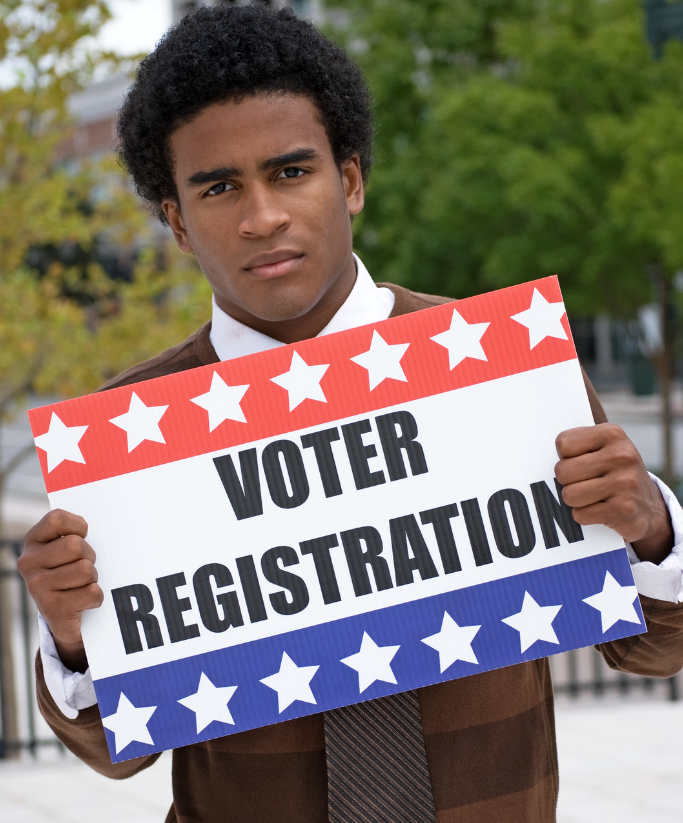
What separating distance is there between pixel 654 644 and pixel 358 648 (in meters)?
0.49

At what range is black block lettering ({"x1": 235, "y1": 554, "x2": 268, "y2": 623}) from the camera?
1.81 meters

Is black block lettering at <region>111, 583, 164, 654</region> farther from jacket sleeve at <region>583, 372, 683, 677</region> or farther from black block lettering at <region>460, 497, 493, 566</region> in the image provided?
jacket sleeve at <region>583, 372, 683, 677</region>

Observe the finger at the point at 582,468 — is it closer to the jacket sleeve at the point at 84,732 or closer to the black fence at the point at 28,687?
the jacket sleeve at the point at 84,732

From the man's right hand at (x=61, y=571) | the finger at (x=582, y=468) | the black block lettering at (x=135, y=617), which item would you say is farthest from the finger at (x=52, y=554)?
the finger at (x=582, y=468)

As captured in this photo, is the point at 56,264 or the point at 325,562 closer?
the point at 325,562

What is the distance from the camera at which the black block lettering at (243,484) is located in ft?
6.03

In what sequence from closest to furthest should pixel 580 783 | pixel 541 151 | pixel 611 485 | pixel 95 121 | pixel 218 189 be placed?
pixel 611 485 < pixel 218 189 < pixel 580 783 < pixel 541 151 < pixel 95 121

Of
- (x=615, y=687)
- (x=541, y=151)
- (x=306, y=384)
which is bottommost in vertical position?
(x=615, y=687)

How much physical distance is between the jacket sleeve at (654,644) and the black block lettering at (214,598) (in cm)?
65

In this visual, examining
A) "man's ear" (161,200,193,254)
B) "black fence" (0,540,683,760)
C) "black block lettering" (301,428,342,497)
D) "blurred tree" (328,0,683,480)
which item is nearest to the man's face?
"man's ear" (161,200,193,254)

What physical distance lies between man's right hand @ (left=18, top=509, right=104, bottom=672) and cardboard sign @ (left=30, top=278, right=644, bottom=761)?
60 mm

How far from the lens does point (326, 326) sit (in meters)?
1.91

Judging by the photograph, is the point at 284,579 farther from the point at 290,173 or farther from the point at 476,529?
the point at 290,173

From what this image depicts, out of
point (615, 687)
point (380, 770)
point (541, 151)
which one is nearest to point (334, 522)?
point (380, 770)
